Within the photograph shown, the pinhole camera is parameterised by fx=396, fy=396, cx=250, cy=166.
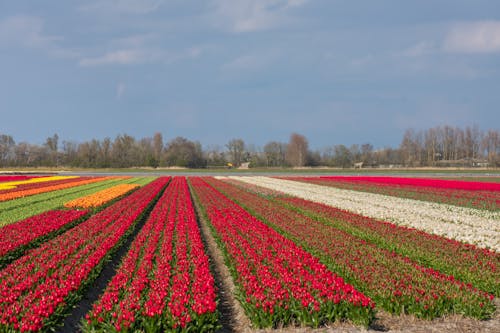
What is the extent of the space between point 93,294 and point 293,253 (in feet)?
17.7

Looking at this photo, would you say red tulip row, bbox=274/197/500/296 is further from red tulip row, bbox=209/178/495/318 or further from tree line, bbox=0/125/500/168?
tree line, bbox=0/125/500/168

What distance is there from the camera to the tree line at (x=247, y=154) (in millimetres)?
108938

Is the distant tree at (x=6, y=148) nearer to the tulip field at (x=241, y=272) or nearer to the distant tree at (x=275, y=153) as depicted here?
the distant tree at (x=275, y=153)

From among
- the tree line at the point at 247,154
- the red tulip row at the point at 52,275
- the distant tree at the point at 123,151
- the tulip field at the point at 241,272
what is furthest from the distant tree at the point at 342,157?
the red tulip row at the point at 52,275

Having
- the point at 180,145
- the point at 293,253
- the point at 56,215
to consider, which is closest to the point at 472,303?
the point at 293,253

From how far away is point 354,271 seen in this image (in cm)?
984

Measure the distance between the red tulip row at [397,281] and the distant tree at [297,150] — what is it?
107200 millimetres

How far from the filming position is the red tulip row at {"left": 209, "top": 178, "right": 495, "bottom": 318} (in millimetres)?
7957

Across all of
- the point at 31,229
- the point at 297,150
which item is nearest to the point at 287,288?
the point at 31,229

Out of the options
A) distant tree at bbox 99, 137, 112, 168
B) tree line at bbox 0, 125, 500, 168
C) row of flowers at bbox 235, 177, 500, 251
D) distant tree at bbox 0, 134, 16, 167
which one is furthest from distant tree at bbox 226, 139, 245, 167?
row of flowers at bbox 235, 177, 500, 251

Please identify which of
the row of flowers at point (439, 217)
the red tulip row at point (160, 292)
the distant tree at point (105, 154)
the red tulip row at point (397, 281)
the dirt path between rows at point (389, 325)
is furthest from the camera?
the distant tree at point (105, 154)

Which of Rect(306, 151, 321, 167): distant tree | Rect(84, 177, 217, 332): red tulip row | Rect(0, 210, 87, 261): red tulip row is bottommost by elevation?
Rect(84, 177, 217, 332): red tulip row

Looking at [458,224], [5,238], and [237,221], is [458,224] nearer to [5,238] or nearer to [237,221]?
[237,221]

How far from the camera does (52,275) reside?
9109 millimetres
